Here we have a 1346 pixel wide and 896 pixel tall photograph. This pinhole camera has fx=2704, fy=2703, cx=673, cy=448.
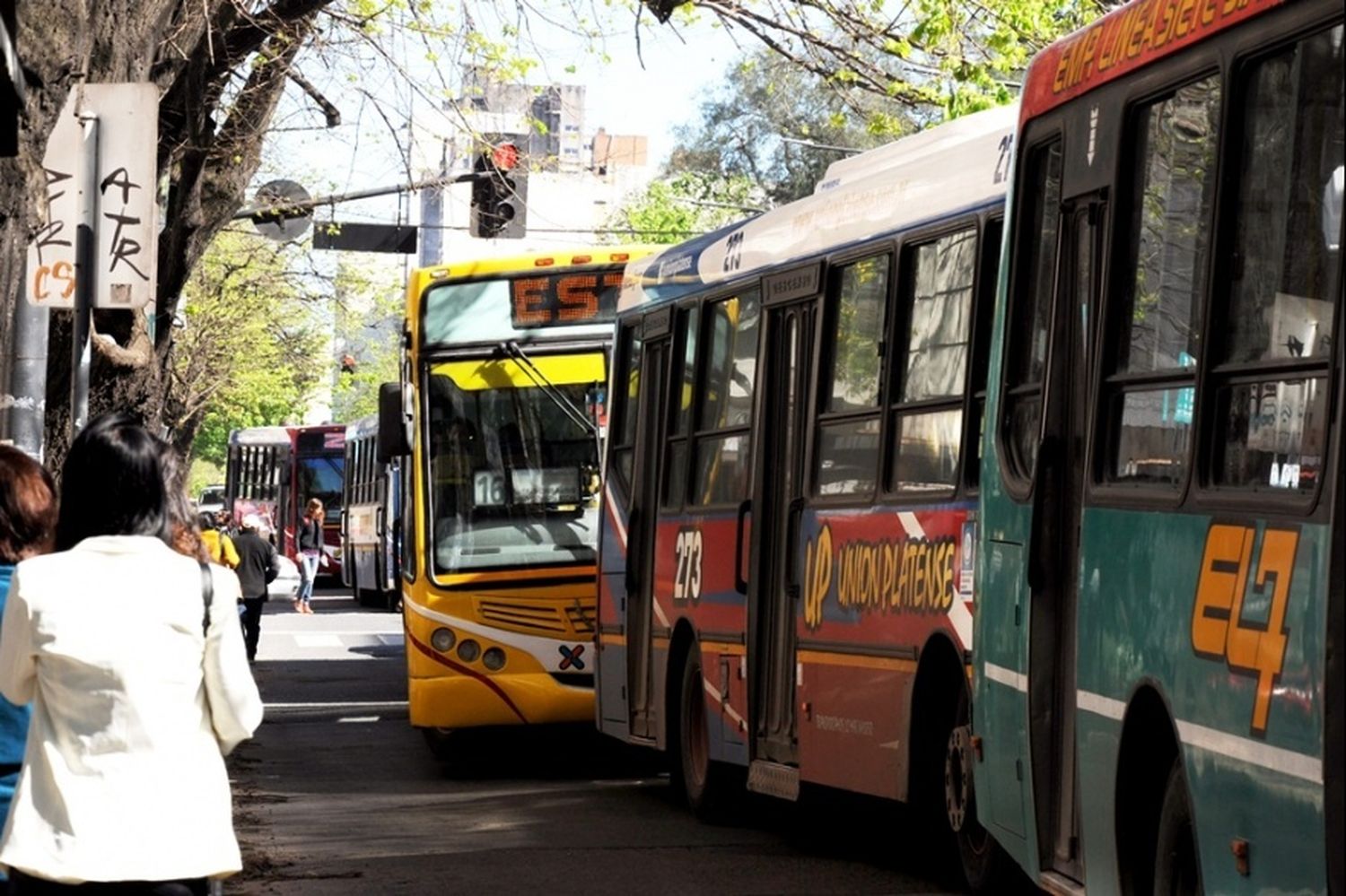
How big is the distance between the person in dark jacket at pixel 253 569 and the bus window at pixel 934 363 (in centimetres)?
1526

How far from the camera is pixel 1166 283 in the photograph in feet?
23.5

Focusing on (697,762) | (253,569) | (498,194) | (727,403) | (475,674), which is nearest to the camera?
(727,403)

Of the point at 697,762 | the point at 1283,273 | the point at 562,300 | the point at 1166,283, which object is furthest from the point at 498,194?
the point at 1283,273

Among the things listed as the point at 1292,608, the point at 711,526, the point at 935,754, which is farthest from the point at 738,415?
the point at 1292,608

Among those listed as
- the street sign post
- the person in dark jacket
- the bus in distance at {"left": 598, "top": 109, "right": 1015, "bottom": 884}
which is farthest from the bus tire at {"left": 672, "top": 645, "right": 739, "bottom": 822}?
the person in dark jacket

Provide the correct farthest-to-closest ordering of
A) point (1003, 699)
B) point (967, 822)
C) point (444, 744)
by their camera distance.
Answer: point (444, 744) < point (967, 822) < point (1003, 699)

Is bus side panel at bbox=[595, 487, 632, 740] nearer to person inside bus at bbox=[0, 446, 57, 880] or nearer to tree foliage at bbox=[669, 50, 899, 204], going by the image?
person inside bus at bbox=[0, 446, 57, 880]

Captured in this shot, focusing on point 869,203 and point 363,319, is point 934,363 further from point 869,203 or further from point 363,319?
point 363,319

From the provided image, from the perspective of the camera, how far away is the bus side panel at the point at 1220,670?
564 centimetres

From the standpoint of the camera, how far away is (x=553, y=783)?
16109 mm

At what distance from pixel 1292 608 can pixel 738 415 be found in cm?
771

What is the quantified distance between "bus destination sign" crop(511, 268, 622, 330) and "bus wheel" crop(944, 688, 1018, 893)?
7.30m

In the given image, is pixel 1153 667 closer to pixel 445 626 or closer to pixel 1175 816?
pixel 1175 816

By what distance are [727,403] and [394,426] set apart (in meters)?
3.98
